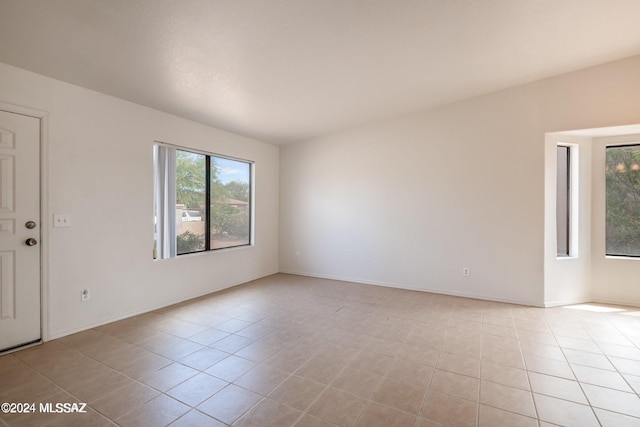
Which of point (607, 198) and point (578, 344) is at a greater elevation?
point (607, 198)

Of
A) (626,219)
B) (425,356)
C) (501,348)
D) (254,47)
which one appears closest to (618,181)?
(626,219)

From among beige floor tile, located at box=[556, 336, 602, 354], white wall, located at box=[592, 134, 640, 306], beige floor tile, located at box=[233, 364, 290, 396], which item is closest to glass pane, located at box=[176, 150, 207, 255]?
beige floor tile, located at box=[233, 364, 290, 396]

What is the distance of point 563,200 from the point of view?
4066 mm

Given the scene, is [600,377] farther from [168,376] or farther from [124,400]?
[124,400]

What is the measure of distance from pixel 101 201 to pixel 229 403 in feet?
8.41

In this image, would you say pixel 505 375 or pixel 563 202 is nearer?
pixel 505 375

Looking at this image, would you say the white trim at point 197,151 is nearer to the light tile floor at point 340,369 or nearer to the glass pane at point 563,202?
the light tile floor at point 340,369

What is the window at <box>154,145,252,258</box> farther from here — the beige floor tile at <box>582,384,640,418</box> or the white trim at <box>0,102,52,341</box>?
the beige floor tile at <box>582,384,640,418</box>

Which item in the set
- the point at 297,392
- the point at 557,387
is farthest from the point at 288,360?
the point at 557,387

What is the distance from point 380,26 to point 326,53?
540 millimetres

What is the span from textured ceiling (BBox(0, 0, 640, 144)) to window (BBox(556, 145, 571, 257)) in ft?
3.96

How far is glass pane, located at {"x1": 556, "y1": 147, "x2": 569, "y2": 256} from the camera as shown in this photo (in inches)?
160

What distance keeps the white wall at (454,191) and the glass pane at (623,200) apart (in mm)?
347

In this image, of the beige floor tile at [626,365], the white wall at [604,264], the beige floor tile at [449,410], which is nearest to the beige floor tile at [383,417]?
the beige floor tile at [449,410]
